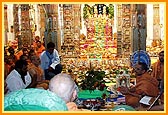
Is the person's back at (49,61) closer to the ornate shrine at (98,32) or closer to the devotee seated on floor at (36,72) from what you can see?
the devotee seated on floor at (36,72)

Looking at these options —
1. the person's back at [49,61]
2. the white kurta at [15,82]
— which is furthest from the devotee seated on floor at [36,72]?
the person's back at [49,61]

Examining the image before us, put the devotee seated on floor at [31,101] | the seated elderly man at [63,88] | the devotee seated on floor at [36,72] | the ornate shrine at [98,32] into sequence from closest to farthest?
the devotee seated on floor at [31,101] < the seated elderly man at [63,88] < the devotee seated on floor at [36,72] < the ornate shrine at [98,32]

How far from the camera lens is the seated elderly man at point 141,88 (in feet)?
13.6

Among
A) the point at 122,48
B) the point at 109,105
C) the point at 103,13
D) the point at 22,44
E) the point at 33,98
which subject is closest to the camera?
the point at 33,98

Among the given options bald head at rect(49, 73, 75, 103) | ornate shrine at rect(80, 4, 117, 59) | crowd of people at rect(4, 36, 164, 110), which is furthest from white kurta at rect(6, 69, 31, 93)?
ornate shrine at rect(80, 4, 117, 59)

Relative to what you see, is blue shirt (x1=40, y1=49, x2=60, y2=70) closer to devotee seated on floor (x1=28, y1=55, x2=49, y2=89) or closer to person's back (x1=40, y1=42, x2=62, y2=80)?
person's back (x1=40, y1=42, x2=62, y2=80)

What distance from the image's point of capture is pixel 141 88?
418cm

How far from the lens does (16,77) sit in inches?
179

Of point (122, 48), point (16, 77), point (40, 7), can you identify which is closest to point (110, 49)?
point (122, 48)

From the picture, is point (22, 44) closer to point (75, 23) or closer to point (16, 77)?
point (75, 23)

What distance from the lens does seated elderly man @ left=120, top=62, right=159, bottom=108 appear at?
13.6 ft

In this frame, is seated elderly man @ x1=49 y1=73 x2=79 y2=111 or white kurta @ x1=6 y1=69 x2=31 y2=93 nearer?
seated elderly man @ x1=49 y1=73 x2=79 y2=111

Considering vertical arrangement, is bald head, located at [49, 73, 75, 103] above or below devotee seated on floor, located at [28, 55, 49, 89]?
above

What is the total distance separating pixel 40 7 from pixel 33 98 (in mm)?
6515
